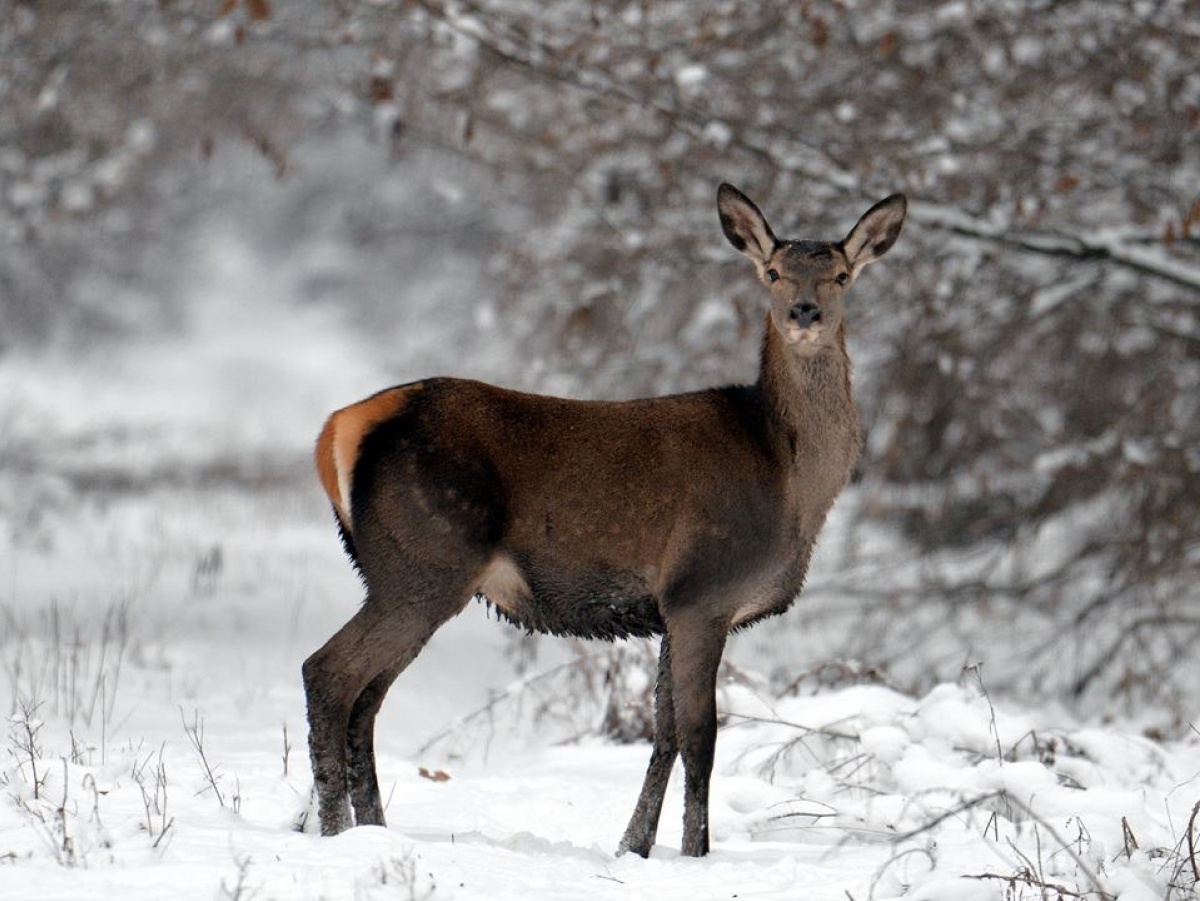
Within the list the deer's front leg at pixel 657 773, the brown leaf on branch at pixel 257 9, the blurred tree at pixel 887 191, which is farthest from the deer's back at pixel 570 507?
the blurred tree at pixel 887 191

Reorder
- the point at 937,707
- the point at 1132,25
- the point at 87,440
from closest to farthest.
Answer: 1. the point at 937,707
2. the point at 1132,25
3. the point at 87,440

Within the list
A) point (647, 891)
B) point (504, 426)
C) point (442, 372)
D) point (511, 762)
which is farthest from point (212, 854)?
point (442, 372)

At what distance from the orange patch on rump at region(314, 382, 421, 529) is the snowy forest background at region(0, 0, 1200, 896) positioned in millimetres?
2494

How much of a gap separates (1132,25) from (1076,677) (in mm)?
4417

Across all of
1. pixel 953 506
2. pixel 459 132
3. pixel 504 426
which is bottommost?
pixel 953 506

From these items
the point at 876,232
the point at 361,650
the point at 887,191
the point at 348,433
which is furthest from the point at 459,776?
the point at 887,191

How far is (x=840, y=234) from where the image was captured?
991 cm

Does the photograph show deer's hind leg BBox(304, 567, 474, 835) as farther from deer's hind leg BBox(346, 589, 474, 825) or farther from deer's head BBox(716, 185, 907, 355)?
deer's head BBox(716, 185, 907, 355)

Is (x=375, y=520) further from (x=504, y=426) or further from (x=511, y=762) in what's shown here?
(x=511, y=762)

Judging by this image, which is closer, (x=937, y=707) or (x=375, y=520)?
(x=375, y=520)

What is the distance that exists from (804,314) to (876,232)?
30.4 inches

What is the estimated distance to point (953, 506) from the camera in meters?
11.7

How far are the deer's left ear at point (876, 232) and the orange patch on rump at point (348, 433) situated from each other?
1.86 metres

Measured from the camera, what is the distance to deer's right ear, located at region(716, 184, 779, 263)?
20.3 feet
